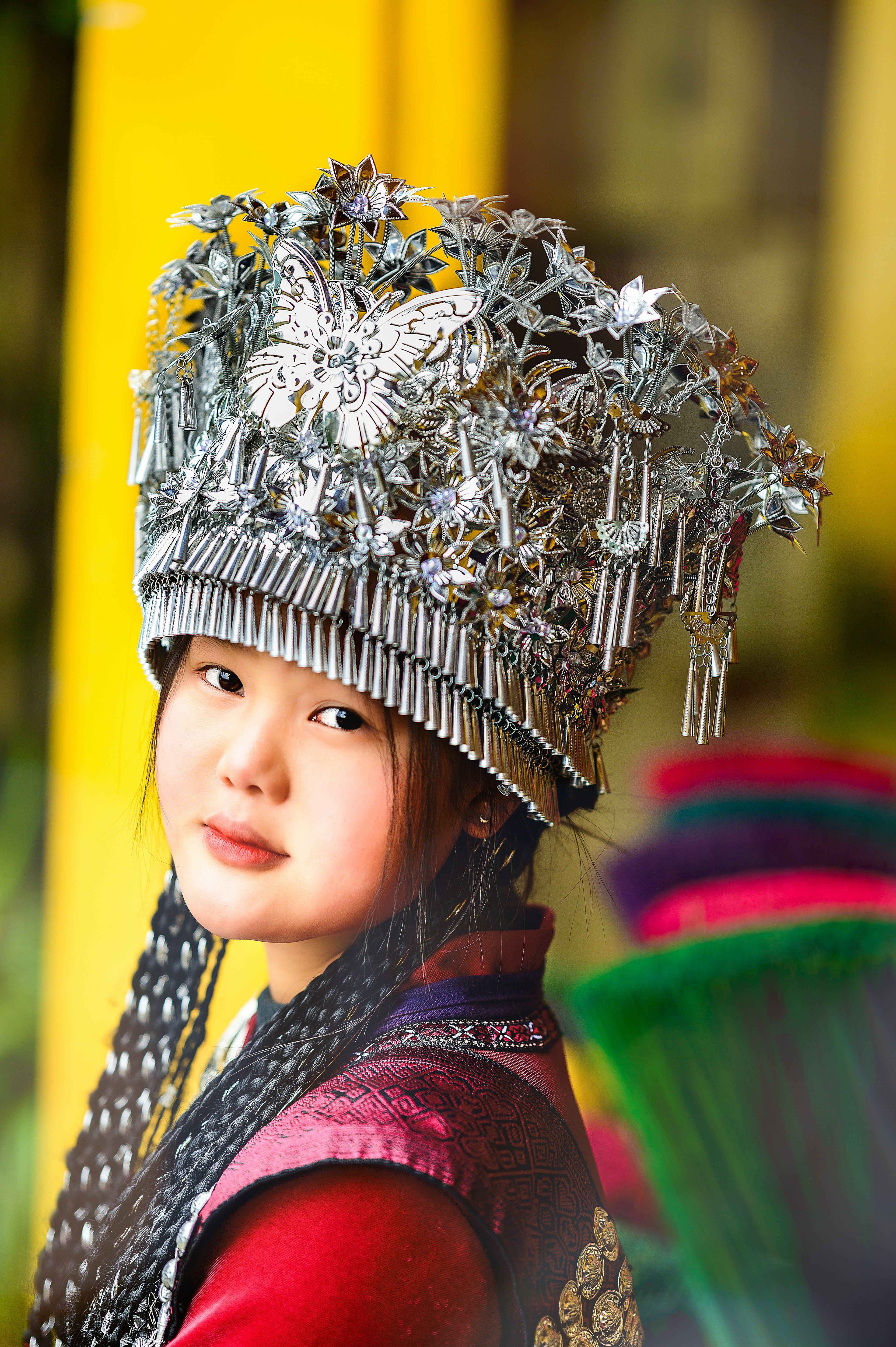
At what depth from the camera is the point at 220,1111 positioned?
443 millimetres

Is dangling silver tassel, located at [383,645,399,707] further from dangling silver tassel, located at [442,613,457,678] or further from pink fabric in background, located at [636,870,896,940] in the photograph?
pink fabric in background, located at [636,870,896,940]

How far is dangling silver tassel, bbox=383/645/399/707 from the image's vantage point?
1.26 feet

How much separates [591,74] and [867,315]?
27cm

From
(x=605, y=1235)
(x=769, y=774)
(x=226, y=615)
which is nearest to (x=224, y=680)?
(x=226, y=615)

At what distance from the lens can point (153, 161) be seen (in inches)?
28.3

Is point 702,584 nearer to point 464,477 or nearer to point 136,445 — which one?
point 464,477

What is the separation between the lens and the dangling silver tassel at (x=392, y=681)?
38cm

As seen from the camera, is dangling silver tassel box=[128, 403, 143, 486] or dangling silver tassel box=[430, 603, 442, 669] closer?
dangling silver tassel box=[430, 603, 442, 669]

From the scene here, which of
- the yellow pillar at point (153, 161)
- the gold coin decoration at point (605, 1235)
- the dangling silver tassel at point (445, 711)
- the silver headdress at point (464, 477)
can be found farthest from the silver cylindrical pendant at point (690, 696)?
the yellow pillar at point (153, 161)

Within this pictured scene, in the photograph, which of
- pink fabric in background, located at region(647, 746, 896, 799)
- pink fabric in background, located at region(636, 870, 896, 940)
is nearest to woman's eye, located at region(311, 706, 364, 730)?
pink fabric in background, located at region(636, 870, 896, 940)

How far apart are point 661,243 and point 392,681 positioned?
0.48 meters

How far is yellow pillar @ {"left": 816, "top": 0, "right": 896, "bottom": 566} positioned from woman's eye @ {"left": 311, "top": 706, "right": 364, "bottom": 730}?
1.55ft

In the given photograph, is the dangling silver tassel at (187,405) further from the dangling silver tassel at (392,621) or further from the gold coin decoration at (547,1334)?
the gold coin decoration at (547,1334)

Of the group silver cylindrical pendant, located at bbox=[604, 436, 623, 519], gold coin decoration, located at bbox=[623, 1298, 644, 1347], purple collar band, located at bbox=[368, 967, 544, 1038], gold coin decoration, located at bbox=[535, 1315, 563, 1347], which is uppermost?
silver cylindrical pendant, located at bbox=[604, 436, 623, 519]
